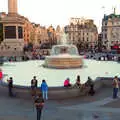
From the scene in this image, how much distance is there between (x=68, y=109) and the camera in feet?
49.4

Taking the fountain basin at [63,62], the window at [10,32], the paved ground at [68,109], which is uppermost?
the window at [10,32]

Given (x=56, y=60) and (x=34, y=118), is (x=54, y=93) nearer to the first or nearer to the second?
(x=34, y=118)

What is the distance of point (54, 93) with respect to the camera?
18203mm

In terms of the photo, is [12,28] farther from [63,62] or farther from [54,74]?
[54,74]

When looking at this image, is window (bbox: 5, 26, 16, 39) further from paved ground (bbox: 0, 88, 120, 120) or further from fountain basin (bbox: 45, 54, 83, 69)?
paved ground (bbox: 0, 88, 120, 120)

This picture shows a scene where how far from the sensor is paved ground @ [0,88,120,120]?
13531 millimetres

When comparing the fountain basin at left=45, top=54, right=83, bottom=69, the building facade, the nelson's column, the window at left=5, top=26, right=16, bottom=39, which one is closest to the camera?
the fountain basin at left=45, top=54, right=83, bottom=69

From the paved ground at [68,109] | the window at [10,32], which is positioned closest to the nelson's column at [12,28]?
the window at [10,32]

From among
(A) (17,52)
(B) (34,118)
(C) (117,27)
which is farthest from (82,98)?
Answer: (C) (117,27)

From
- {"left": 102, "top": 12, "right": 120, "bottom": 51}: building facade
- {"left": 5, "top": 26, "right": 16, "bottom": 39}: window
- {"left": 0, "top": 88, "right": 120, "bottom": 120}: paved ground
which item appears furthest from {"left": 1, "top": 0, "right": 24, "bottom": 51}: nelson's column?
{"left": 102, "top": 12, "right": 120, "bottom": 51}: building facade

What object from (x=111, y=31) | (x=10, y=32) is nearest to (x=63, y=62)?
(x=10, y=32)

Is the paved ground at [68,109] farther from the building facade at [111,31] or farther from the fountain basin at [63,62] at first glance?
the building facade at [111,31]

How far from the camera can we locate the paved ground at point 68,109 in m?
13.5

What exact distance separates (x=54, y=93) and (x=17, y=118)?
17.3ft
